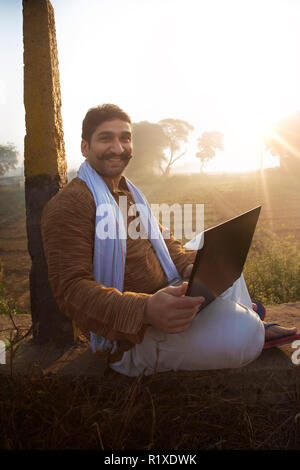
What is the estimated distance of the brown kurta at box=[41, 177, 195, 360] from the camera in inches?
59.6

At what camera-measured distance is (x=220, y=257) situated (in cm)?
168

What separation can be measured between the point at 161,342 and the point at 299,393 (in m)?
0.84

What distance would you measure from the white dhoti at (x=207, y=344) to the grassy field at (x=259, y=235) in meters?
2.51

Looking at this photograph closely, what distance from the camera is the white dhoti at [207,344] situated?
1690mm

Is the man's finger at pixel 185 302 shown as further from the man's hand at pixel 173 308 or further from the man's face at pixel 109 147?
the man's face at pixel 109 147

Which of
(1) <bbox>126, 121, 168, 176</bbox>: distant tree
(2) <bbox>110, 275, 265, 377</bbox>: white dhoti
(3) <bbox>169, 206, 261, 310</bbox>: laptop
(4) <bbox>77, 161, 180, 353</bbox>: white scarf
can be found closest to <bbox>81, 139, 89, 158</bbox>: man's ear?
A: (4) <bbox>77, 161, 180, 353</bbox>: white scarf

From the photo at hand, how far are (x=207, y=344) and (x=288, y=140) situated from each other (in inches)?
1068

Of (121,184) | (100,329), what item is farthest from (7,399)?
(121,184)

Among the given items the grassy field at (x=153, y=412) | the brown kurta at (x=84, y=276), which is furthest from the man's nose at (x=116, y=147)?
the grassy field at (x=153, y=412)

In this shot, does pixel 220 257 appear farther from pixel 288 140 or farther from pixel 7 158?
pixel 7 158

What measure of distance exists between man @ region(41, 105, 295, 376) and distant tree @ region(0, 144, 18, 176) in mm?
34905

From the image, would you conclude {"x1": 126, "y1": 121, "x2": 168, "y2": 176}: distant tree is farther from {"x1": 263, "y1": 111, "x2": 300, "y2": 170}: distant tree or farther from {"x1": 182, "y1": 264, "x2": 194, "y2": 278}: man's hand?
{"x1": 182, "y1": 264, "x2": 194, "y2": 278}: man's hand

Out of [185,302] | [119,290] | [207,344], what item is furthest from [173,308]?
[119,290]
